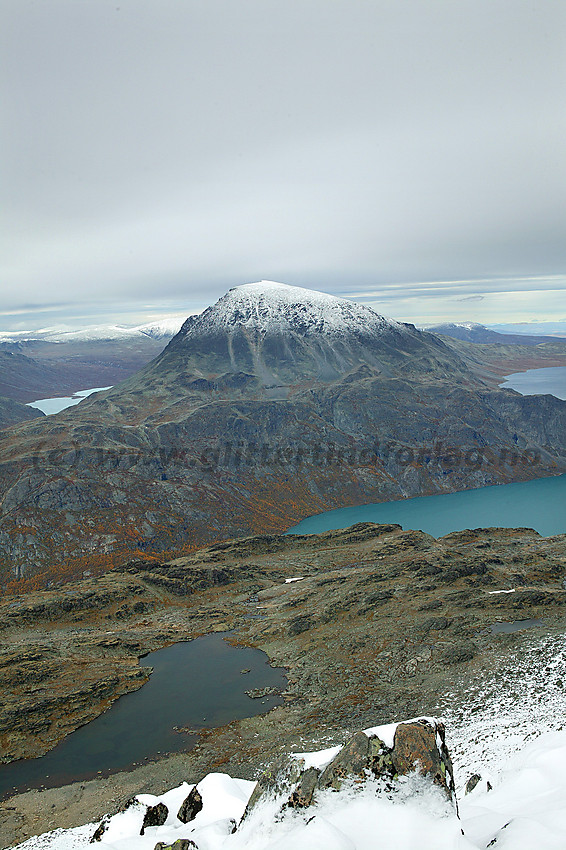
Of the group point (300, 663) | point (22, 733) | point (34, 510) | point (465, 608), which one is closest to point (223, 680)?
point (300, 663)

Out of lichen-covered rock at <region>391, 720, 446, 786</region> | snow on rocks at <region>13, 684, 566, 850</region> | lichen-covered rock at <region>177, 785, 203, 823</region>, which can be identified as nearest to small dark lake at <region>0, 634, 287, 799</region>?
snow on rocks at <region>13, 684, 566, 850</region>

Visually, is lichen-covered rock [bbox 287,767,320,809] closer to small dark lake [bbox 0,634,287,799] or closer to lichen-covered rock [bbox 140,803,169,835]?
lichen-covered rock [bbox 140,803,169,835]

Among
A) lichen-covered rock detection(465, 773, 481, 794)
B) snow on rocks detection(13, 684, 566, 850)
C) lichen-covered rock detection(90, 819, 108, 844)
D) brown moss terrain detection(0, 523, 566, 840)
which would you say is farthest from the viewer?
brown moss terrain detection(0, 523, 566, 840)

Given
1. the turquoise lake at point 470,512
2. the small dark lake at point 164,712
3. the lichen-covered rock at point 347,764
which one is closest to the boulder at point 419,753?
the lichen-covered rock at point 347,764

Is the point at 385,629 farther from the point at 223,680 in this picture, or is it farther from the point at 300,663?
the point at 223,680

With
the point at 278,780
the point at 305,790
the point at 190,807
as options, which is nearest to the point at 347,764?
the point at 305,790

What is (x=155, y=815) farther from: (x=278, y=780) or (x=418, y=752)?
(x=418, y=752)
